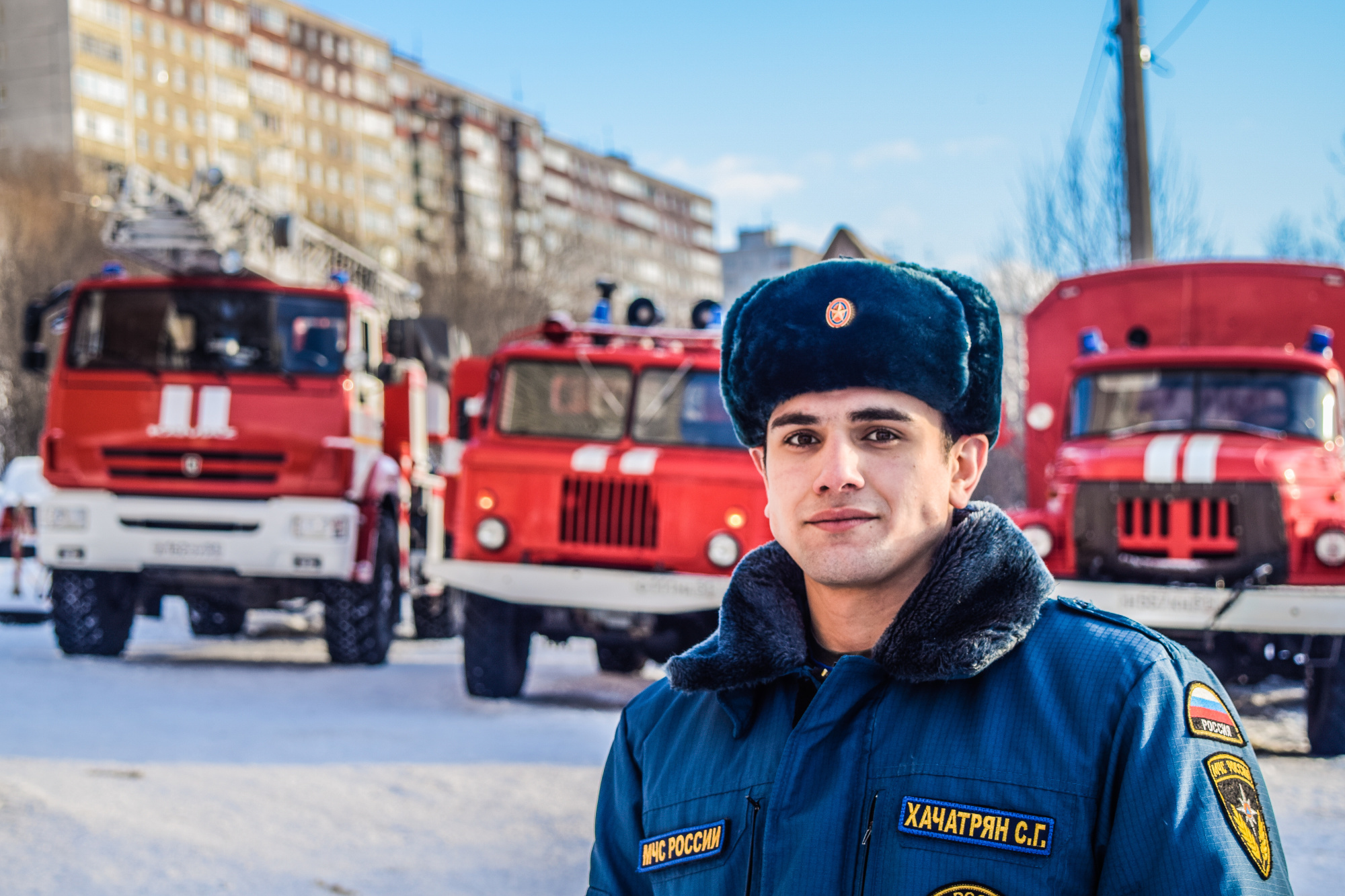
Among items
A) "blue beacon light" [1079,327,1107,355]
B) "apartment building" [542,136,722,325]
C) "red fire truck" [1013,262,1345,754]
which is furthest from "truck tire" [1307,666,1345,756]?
"apartment building" [542,136,722,325]

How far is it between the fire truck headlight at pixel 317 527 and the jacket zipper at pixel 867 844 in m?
9.32

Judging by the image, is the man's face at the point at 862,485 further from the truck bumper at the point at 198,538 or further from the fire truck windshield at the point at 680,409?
the truck bumper at the point at 198,538

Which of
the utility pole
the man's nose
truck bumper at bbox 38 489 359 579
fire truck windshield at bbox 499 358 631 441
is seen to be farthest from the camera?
the utility pole

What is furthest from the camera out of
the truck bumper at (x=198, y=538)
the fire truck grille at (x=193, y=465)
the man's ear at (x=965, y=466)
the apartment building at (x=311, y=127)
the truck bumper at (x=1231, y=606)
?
the apartment building at (x=311, y=127)

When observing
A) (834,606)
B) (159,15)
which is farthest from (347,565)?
(159,15)

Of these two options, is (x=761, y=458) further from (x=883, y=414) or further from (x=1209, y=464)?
(x=1209, y=464)

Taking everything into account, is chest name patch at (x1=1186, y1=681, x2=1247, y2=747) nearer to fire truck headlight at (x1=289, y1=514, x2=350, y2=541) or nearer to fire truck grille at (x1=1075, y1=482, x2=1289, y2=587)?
fire truck grille at (x1=1075, y1=482, x2=1289, y2=587)

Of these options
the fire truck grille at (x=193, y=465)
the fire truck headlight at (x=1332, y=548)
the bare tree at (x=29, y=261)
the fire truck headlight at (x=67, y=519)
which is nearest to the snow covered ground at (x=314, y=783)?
the fire truck headlight at (x=67, y=519)

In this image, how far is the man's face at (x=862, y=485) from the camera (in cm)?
204

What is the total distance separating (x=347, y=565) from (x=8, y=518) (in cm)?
496

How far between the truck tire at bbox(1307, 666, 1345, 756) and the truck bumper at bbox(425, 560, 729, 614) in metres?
3.49

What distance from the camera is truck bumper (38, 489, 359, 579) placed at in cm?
1070

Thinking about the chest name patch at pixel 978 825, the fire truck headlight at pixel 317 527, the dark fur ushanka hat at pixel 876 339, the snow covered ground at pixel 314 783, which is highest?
the dark fur ushanka hat at pixel 876 339

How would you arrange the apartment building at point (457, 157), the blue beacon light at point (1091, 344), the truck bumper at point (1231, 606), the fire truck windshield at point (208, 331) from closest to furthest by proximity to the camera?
the truck bumper at point (1231, 606) → the blue beacon light at point (1091, 344) → the fire truck windshield at point (208, 331) → the apartment building at point (457, 157)
